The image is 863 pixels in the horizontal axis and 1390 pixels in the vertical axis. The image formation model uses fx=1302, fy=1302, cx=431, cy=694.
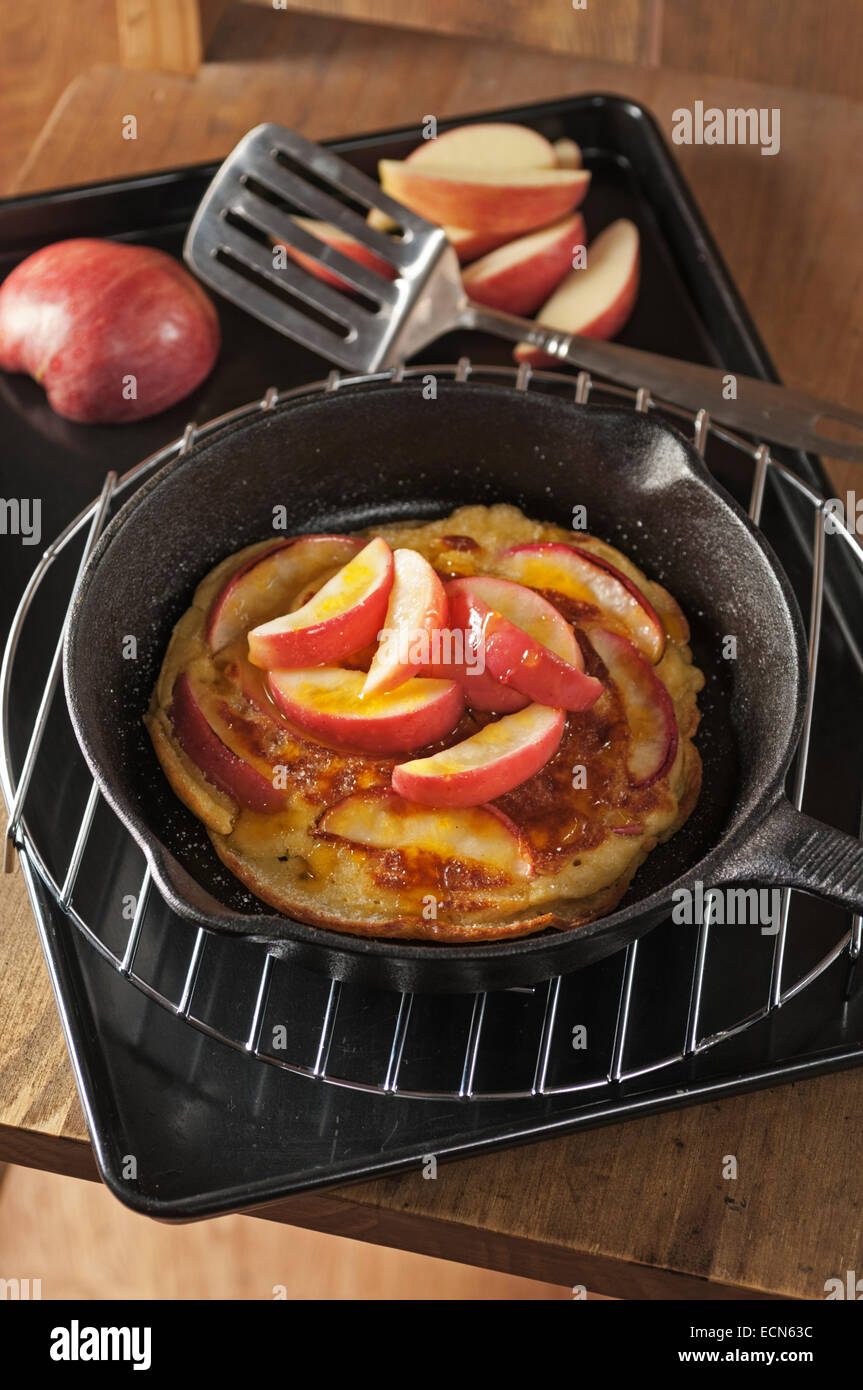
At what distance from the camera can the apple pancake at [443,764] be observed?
1.69 metres

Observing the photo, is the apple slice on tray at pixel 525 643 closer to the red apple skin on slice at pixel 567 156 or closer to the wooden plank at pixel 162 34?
the red apple skin on slice at pixel 567 156

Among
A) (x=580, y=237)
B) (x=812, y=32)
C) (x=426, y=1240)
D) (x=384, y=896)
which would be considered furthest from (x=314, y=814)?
(x=812, y=32)

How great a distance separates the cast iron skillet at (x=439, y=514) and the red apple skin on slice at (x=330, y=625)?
224mm

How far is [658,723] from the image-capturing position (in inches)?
73.0

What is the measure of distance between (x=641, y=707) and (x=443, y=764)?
35cm

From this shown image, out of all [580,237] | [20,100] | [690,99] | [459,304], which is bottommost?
[459,304]

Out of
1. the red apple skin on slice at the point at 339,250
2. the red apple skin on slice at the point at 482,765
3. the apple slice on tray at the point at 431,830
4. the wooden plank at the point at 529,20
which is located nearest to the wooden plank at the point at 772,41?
the wooden plank at the point at 529,20

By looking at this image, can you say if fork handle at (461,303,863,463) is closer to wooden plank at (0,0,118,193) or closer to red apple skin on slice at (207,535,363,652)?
red apple skin on slice at (207,535,363,652)

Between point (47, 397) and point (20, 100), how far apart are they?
1.95 metres

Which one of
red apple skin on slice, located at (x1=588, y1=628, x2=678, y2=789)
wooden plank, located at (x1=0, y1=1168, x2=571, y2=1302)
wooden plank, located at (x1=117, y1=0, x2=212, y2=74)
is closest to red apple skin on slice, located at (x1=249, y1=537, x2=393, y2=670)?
red apple skin on slice, located at (x1=588, y1=628, x2=678, y2=789)

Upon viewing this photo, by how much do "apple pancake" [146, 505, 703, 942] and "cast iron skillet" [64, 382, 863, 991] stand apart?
0.15ft

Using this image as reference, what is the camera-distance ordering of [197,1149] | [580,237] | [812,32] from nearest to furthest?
[197,1149] < [580,237] < [812,32]

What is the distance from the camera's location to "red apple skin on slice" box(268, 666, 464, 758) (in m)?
1.74

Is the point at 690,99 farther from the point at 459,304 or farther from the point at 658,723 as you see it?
the point at 658,723
